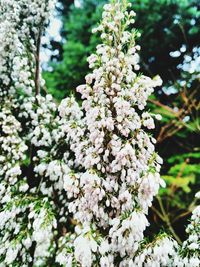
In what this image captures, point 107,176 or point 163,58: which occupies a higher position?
point 163,58

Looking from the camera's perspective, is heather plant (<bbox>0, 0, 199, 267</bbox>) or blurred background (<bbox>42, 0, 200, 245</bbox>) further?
blurred background (<bbox>42, 0, 200, 245</bbox>)

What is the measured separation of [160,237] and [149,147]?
1.07 metres

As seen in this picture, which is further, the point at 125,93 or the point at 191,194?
the point at 191,194

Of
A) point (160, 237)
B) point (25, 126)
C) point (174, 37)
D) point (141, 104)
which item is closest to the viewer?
point (160, 237)

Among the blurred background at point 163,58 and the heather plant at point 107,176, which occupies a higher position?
the blurred background at point 163,58

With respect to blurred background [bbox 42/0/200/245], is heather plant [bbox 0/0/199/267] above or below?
below

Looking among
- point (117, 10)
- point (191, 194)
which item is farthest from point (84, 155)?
point (191, 194)

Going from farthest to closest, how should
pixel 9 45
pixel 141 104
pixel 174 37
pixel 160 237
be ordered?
pixel 174 37, pixel 9 45, pixel 141 104, pixel 160 237

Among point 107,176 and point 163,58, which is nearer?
point 107,176

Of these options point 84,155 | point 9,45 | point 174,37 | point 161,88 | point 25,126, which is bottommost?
point 84,155

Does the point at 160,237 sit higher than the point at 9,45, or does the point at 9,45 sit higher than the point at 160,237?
the point at 9,45

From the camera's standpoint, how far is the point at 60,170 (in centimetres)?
717

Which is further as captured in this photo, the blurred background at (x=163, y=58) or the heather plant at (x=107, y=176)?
the blurred background at (x=163, y=58)

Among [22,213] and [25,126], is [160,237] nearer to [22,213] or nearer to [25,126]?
[22,213]
